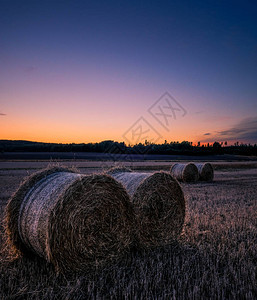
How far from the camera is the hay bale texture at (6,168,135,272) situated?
12.2 feet

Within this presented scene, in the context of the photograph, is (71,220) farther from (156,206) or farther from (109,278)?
(156,206)

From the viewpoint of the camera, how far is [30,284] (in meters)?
3.38

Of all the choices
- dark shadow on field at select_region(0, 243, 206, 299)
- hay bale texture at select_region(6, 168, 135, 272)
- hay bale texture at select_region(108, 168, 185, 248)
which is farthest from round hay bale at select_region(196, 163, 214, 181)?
hay bale texture at select_region(6, 168, 135, 272)

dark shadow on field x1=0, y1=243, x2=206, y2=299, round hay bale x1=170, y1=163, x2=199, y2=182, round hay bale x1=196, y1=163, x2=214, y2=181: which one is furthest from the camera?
round hay bale x1=196, y1=163, x2=214, y2=181

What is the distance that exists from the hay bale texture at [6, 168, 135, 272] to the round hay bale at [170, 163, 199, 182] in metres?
12.2

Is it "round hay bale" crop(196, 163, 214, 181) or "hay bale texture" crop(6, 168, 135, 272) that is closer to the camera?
"hay bale texture" crop(6, 168, 135, 272)

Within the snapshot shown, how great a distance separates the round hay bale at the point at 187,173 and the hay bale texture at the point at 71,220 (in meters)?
12.2

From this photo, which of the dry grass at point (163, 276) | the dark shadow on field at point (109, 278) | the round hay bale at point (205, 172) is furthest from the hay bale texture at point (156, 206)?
the round hay bale at point (205, 172)

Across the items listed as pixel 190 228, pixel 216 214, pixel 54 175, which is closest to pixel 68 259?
pixel 54 175

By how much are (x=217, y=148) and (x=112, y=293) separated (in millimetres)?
75509

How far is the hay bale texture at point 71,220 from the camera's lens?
3.73 metres

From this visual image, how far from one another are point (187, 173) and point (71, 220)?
1345 cm

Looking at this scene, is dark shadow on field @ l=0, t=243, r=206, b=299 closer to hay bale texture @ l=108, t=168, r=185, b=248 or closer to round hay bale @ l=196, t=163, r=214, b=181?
hay bale texture @ l=108, t=168, r=185, b=248

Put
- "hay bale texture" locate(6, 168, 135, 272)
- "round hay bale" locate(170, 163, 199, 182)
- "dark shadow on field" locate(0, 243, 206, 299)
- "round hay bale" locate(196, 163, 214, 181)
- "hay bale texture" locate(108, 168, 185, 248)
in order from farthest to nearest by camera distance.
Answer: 1. "round hay bale" locate(196, 163, 214, 181)
2. "round hay bale" locate(170, 163, 199, 182)
3. "hay bale texture" locate(108, 168, 185, 248)
4. "hay bale texture" locate(6, 168, 135, 272)
5. "dark shadow on field" locate(0, 243, 206, 299)
